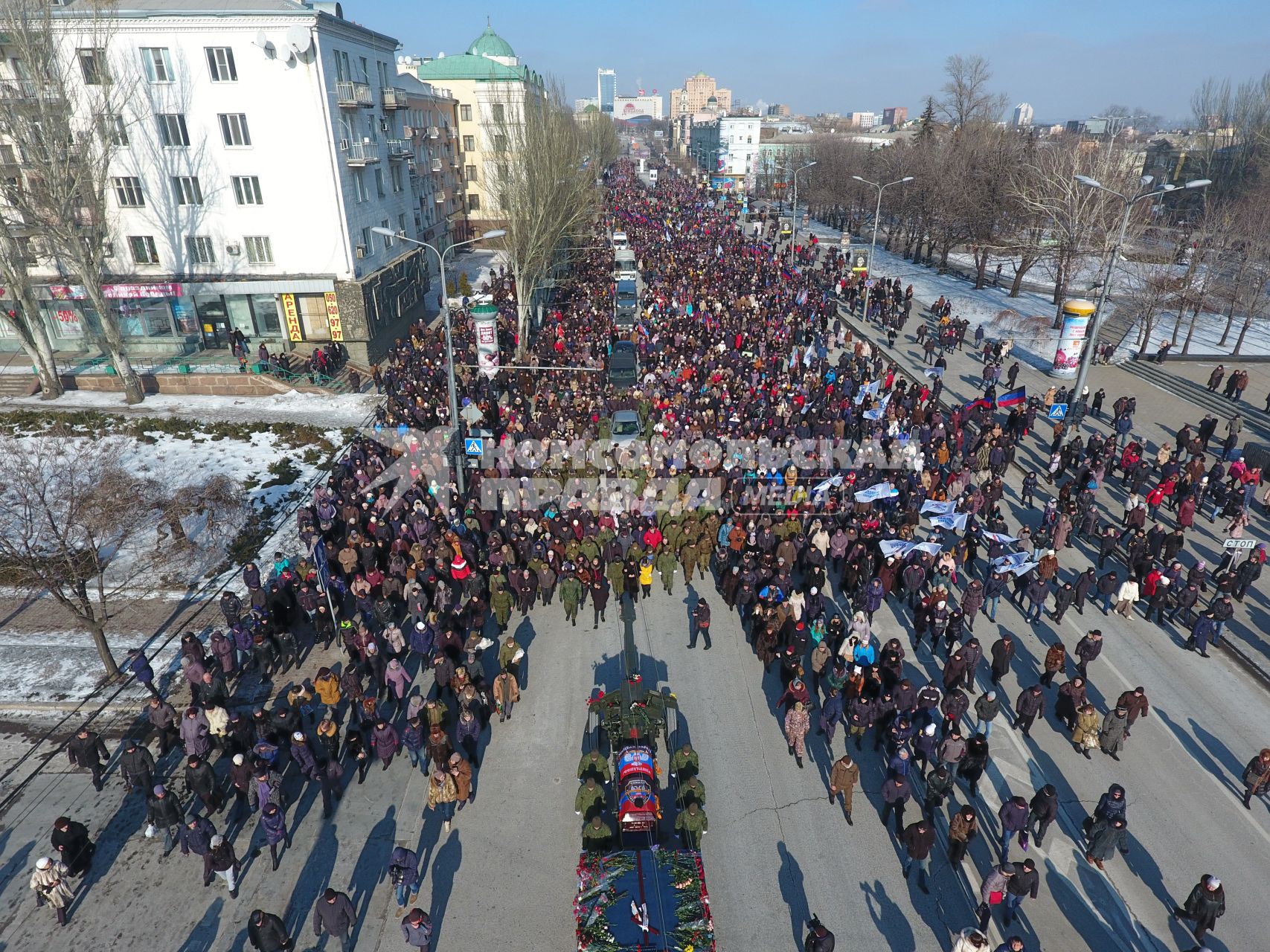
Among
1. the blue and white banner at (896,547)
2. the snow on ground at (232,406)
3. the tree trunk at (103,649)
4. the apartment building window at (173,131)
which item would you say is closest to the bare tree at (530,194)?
the snow on ground at (232,406)

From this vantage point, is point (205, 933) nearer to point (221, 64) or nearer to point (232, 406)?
point (232, 406)

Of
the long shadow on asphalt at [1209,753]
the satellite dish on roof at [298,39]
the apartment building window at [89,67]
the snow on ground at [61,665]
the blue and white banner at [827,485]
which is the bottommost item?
the snow on ground at [61,665]

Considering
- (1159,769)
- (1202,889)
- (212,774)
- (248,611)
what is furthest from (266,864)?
(1159,769)

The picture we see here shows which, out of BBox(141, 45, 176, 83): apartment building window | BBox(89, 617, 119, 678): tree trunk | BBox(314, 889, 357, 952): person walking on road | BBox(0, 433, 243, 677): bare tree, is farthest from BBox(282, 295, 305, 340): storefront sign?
BBox(314, 889, 357, 952): person walking on road

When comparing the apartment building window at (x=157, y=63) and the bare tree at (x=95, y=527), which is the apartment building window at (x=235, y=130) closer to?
the apartment building window at (x=157, y=63)

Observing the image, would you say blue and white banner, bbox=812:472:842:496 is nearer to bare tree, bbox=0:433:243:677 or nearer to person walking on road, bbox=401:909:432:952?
person walking on road, bbox=401:909:432:952

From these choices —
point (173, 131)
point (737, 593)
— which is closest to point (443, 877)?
point (737, 593)

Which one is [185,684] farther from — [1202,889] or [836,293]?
[836,293]
